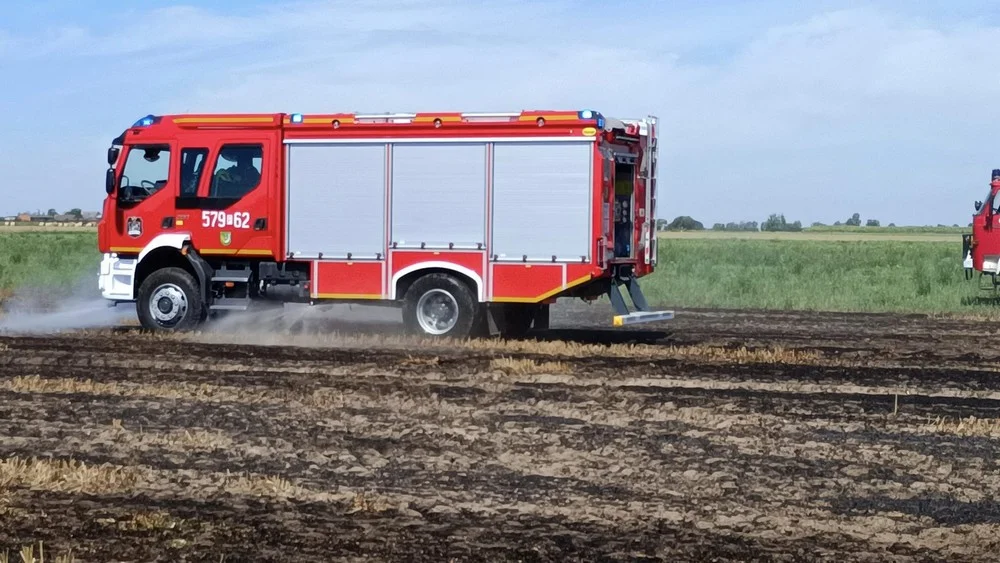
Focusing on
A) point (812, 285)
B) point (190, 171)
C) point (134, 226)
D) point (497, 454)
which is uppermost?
point (190, 171)

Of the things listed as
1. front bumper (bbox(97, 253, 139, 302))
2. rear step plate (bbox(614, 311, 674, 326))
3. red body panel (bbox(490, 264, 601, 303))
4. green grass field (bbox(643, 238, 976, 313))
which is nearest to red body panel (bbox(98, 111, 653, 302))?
red body panel (bbox(490, 264, 601, 303))

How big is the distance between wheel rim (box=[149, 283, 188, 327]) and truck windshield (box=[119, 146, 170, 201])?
3.89 feet

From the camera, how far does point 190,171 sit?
17.8m

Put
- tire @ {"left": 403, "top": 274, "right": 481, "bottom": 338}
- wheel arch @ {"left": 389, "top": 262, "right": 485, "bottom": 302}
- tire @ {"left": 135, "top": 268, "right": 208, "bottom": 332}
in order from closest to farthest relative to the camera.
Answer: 1. wheel arch @ {"left": 389, "top": 262, "right": 485, "bottom": 302}
2. tire @ {"left": 403, "top": 274, "right": 481, "bottom": 338}
3. tire @ {"left": 135, "top": 268, "right": 208, "bottom": 332}

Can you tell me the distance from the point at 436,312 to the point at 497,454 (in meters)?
8.04

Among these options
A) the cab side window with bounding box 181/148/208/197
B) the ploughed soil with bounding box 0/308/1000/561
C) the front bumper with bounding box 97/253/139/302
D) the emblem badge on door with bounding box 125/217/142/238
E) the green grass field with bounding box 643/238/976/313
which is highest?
the cab side window with bounding box 181/148/208/197

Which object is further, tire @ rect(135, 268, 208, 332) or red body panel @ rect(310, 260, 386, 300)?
tire @ rect(135, 268, 208, 332)

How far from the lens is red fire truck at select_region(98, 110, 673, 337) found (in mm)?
16625

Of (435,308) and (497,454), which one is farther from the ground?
(435,308)

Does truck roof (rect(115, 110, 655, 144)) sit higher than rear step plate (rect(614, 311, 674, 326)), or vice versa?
truck roof (rect(115, 110, 655, 144))

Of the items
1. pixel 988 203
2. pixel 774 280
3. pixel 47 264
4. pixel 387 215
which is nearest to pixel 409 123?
pixel 387 215

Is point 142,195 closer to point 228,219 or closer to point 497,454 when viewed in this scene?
point 228,219

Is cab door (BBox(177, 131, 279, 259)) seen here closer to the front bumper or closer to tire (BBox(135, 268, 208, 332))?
tire (BBox(135, 268, 208, 332))

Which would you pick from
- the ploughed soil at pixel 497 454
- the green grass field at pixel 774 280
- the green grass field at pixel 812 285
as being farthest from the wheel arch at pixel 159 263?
the green grass field at pixel 812 285
